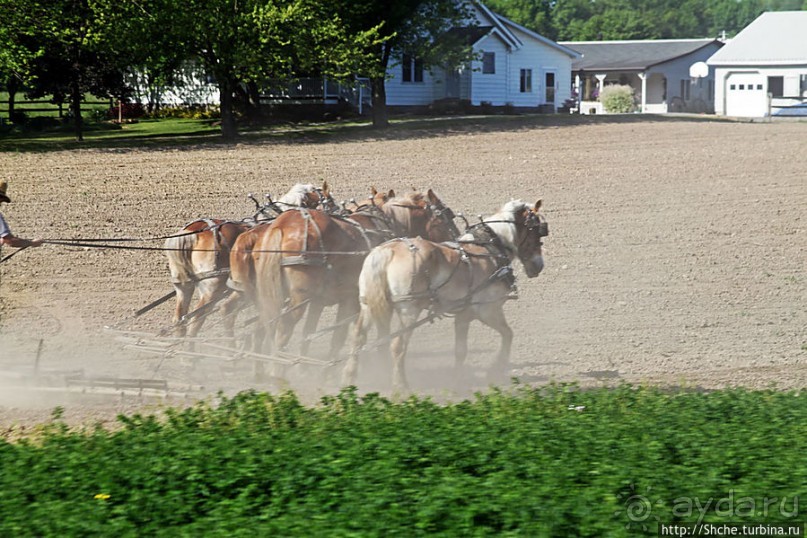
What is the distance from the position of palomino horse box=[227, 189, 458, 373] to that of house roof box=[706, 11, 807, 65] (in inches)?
2005

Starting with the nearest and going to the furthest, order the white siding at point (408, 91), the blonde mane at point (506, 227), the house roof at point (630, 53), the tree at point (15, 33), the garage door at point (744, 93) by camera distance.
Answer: the blonde mane at point (506, 227)
the tree at point (15, 33)
the white siding at point (408, 91)
the garage door at point (744, 93)
the house roof at point (630, 53)

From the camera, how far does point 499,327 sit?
Result: 12.1 meters

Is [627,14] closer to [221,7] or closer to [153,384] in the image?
[221,7]

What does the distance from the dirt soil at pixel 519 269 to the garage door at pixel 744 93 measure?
77.1 ft

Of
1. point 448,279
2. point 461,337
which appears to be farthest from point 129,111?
point 448,279

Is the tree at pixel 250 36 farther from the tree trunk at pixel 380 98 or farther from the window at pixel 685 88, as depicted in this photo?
the window at pixel 685 88

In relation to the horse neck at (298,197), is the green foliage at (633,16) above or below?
above

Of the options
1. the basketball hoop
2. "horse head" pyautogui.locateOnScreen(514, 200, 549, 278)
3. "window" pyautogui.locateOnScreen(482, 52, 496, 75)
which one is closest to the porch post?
the basketball hoop

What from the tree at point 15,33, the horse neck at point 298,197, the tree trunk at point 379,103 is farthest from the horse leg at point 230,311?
the tree trunk at point 379,103

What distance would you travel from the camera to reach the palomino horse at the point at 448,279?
11.3 metres

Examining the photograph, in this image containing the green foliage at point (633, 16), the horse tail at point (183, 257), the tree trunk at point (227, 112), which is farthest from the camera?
the green foliage at point (633, 16)

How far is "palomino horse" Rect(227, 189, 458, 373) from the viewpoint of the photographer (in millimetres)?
11992

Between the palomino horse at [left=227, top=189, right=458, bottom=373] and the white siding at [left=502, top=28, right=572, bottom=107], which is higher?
the white siding at [left=502, top=28, right=572, bottom=107]

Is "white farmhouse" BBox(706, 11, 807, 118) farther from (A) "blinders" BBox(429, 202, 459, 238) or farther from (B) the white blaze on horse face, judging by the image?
(B) the white blaze on horse face
